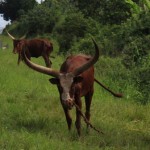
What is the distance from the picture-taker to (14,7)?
6147cm

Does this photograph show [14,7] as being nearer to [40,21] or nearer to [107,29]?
[40,21]

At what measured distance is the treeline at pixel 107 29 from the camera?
47.7 feet

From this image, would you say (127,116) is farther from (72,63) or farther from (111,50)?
(111,50)

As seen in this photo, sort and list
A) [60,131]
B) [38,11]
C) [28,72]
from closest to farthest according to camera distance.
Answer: [60,131]
[28,72]
[38,11]

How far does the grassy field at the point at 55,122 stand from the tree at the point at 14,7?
44.8m

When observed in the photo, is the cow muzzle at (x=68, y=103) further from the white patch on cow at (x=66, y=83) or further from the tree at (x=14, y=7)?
the tree at (x=14, y=7)

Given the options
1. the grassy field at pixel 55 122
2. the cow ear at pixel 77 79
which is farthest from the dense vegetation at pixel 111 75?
the cow ear at pixel 77 79

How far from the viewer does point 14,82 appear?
15258 millimetres

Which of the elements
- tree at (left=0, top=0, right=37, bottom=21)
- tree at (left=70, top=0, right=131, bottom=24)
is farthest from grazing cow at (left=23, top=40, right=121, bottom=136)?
tree at (left=0, top=0, right=37, bottom=21)

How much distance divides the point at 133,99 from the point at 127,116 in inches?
98.4

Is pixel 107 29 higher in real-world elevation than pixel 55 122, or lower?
lower

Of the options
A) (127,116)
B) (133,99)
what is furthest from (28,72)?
(127,116)

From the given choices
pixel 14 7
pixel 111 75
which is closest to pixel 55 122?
pixel 111 75

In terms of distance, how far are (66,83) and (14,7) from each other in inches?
2129
